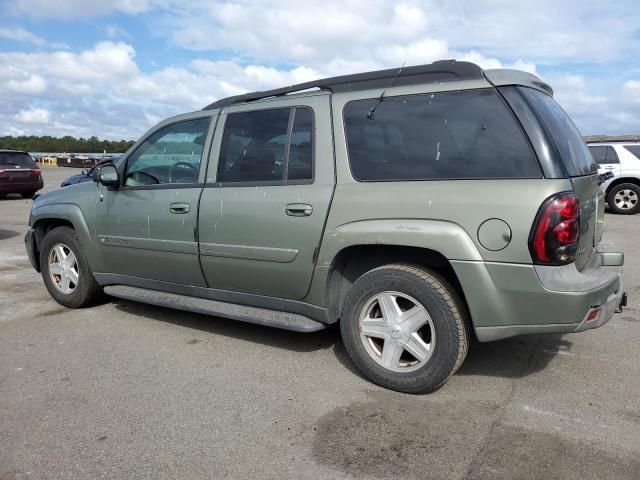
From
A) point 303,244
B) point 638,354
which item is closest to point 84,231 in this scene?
point 303,244

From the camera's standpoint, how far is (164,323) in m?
4.90

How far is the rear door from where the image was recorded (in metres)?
3.69

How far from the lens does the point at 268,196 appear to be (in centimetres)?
385

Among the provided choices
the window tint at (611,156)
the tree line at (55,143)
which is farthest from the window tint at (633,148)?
the tree line at (55,143)

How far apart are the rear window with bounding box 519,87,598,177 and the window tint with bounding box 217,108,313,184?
4.64 feet

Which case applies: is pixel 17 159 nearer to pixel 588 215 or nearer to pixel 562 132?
pixel 562 132

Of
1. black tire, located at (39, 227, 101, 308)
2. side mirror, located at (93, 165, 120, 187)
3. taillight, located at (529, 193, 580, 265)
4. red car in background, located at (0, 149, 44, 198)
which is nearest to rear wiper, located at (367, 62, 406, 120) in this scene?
taillight, located at (529, 193, 580, 265)

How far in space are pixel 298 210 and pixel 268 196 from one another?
0.28 m

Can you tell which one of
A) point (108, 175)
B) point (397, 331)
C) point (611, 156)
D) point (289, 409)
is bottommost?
point (289, 409)

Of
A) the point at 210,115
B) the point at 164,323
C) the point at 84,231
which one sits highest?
the point at 210,115

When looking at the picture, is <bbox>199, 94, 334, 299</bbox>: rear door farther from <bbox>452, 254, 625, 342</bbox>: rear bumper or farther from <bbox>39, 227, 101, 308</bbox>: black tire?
<bbox>39, 227, 101, 308</bbox>: black tire

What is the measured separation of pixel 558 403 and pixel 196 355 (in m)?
2.43

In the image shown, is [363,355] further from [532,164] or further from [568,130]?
[568,130]

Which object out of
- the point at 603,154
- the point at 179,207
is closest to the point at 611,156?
the point at 603,154
